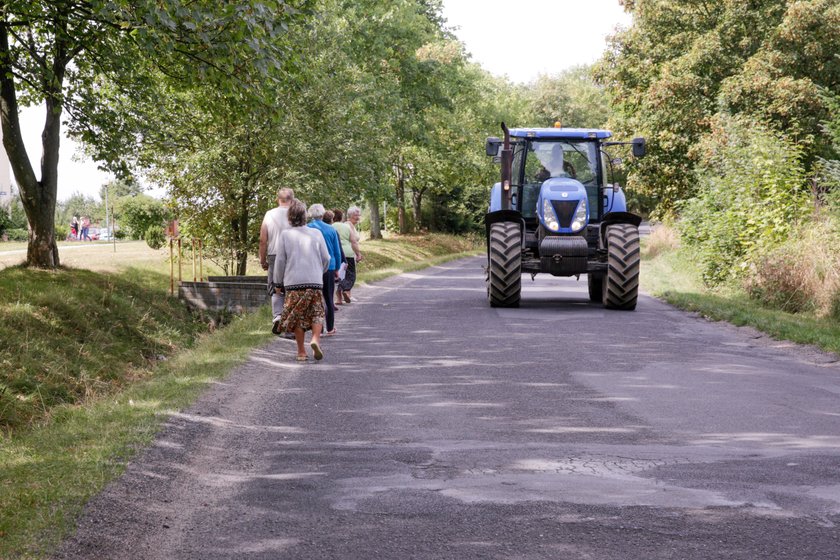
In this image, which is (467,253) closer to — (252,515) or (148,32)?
(148,32)

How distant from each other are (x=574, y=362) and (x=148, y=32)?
661 centimetres

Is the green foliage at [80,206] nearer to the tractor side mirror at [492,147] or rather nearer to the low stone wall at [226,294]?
the low stone wall at [226,294]

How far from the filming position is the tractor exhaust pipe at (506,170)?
17.3m

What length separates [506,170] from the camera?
57.6ft

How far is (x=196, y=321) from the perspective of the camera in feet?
74.6

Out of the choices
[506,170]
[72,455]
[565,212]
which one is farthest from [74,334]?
[72,455]

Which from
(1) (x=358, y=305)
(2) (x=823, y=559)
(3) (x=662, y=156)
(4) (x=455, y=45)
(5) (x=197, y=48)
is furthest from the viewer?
(4) (x=455, y=45)

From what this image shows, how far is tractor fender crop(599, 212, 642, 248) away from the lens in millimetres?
16922

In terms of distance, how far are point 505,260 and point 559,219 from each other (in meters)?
1.27

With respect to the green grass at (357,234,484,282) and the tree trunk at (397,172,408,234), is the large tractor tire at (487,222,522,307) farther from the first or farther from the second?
the tree trunk at (397,172,408,234)

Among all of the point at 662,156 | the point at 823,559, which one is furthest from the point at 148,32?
the point at 662,156

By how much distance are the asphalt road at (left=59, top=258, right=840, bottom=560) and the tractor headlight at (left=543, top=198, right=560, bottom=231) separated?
17.3 feet

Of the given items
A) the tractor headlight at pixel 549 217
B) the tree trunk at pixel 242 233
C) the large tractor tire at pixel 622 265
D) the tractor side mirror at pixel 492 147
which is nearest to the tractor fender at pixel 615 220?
the large tractor tire at pixel 622 265

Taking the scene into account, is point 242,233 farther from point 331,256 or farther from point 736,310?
point 736,310
